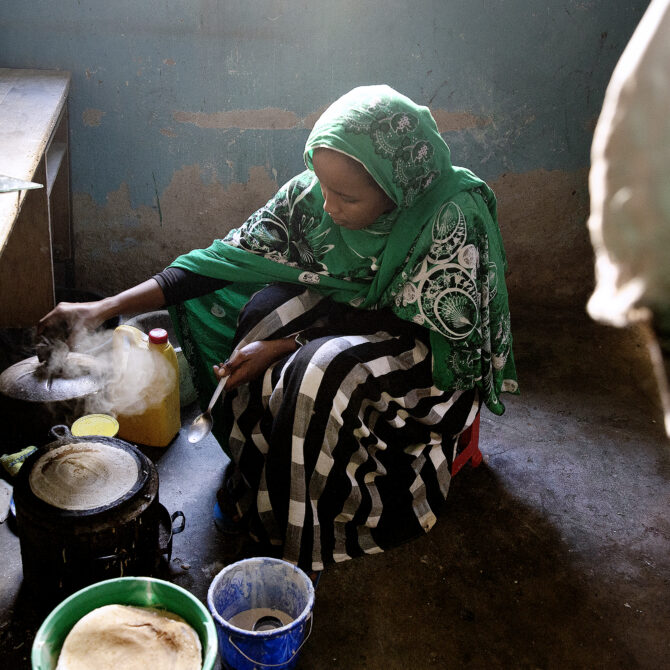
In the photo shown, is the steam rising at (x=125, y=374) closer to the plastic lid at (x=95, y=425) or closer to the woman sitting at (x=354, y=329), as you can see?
the plastic lid at (x=95, y=425)

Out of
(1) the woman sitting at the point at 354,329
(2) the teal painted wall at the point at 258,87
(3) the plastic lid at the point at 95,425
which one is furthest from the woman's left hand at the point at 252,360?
(2) the teal painted wall at the point at 258,87

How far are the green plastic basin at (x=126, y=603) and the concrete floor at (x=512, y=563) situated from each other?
398mm

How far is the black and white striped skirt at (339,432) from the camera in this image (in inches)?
77.4

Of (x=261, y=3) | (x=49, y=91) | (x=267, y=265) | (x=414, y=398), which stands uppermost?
(x=261, y=3)

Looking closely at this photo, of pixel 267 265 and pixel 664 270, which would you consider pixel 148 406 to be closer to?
pixel 267 265

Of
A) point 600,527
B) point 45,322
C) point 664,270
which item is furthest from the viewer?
point 600,527

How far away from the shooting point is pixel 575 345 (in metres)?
3.56

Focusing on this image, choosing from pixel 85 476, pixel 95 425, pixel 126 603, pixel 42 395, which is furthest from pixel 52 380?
pixel 126 603

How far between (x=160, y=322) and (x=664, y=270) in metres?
2.87

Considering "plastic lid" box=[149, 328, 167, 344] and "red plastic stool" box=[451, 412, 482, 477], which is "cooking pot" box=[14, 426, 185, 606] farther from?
"red plastic stool" box=[451, 412, 482, 477]

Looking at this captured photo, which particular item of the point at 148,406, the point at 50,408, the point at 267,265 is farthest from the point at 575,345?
the point at 50,408

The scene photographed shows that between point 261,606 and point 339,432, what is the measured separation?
1.80 feet

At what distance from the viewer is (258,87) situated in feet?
10.5

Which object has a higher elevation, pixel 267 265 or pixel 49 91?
pixel 49 91
